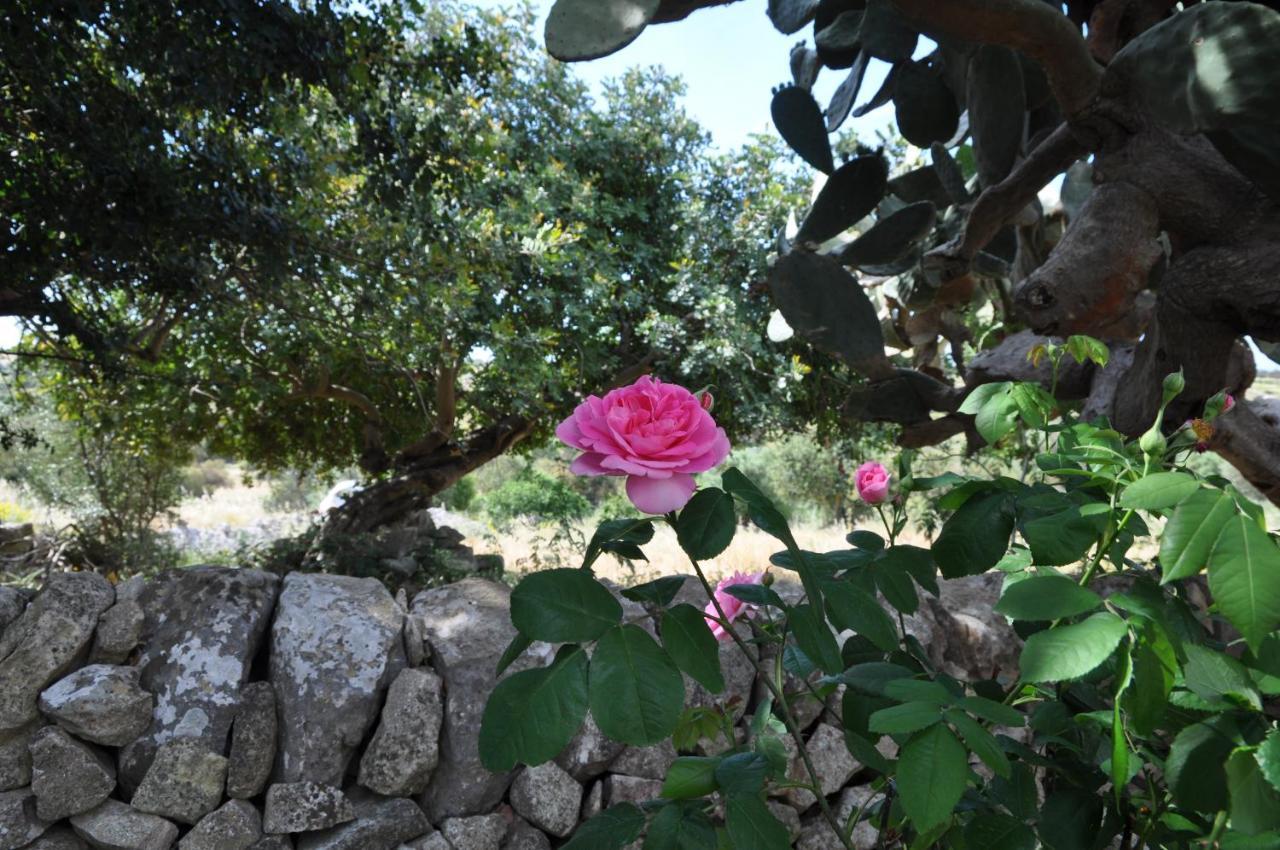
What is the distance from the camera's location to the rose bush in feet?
1.95

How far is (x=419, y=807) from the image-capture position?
178cm

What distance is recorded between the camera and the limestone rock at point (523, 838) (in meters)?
1.81

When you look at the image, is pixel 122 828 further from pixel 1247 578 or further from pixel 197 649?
pixel 1247 578

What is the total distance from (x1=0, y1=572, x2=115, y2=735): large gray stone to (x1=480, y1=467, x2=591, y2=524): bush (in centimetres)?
632

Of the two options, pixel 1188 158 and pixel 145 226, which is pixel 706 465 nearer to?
pixel 1188 158

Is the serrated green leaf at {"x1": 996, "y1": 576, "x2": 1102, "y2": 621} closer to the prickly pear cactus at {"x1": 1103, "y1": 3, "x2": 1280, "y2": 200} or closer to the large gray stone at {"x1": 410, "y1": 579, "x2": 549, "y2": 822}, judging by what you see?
the prickly pear cactus at {"x1": 1103, "y1": 3, "x2": 1280, "y2": 200}

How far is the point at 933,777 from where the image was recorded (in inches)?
24.3

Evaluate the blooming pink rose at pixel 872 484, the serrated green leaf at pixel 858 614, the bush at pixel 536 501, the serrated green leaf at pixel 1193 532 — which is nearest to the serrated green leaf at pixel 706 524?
the serrated green leaf at pixel 858 614

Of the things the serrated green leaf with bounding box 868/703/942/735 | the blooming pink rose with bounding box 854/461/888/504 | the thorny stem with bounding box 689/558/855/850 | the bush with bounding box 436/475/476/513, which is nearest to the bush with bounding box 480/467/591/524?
the bush with bounding box 436/475/476/513

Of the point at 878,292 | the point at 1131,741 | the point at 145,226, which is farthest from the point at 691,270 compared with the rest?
the point at 1131,741

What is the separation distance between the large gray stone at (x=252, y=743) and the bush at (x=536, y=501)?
6.29 m

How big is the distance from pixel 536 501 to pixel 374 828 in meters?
8.91

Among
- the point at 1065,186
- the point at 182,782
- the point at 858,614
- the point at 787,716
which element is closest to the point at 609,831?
the point at 787,716

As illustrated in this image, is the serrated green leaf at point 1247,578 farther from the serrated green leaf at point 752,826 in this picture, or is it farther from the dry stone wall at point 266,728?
the dry stone wall at point 266,728
